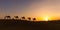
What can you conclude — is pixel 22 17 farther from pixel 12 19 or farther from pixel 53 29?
pixel 53 29

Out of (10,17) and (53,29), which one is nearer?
(53,29)

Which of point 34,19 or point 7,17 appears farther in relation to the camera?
point 34,19

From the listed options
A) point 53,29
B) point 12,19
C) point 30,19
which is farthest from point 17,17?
point 53,29

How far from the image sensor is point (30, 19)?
8288 centimetres

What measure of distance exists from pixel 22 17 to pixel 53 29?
39735mm

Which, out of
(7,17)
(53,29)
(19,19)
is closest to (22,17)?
(19,19)

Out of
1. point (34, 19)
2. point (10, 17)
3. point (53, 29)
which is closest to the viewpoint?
point (53, 29)

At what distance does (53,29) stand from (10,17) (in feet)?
119

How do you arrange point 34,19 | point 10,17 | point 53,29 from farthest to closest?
point 34,19, point 10,17, point 53,29

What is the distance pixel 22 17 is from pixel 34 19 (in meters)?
5.23

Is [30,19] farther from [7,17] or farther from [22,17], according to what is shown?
[7,17]

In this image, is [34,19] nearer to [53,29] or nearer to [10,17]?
[10,17]

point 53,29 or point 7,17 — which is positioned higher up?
point 7,17

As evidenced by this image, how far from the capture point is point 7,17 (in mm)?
75688
